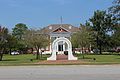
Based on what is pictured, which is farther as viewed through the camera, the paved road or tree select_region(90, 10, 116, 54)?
tree select_region(90, 10, 116, 54)

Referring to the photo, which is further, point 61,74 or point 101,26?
point 101,26

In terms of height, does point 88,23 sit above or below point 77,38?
above

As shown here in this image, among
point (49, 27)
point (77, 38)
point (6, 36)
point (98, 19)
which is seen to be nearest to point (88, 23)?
point (98, 19)

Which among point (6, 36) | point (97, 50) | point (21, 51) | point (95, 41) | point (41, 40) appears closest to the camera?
point (6, 36)

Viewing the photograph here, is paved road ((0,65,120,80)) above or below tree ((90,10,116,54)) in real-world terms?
below

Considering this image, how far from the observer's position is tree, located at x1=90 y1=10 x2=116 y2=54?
4038 inches

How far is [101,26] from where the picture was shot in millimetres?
104375

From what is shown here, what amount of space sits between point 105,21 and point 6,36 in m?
57.0

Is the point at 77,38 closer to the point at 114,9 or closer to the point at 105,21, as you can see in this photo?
the point at 114,9

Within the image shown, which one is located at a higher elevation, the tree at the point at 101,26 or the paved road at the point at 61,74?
the tree at the point at 101,26

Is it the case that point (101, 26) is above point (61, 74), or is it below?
above

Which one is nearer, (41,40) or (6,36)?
(6,36)

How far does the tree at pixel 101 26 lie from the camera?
10257 centimetres

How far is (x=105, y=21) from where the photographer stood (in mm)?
104312
